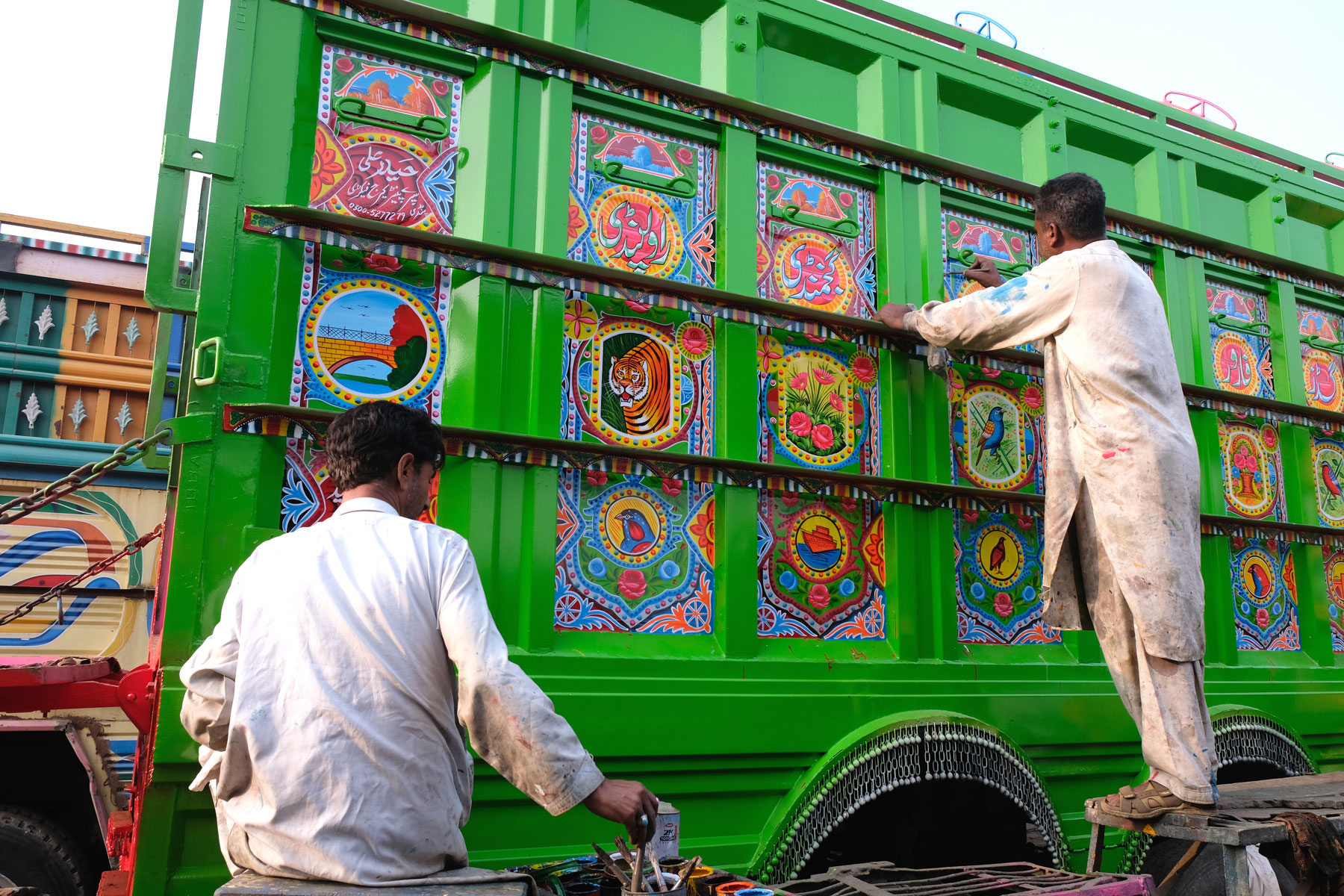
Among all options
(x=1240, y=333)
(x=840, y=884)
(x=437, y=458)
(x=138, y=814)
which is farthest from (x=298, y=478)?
(x=1240, y=333)

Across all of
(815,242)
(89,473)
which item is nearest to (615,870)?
(89,473)

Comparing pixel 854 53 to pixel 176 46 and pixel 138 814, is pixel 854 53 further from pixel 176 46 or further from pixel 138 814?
pixel 138 814

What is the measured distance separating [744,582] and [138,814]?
1516 millimetres

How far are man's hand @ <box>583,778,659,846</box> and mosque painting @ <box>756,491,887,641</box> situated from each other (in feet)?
3.62

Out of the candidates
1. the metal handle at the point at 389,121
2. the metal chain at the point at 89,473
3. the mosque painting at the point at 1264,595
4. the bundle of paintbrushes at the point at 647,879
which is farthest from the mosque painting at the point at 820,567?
the mosque painting at the point at 1264,595

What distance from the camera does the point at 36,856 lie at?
345cm

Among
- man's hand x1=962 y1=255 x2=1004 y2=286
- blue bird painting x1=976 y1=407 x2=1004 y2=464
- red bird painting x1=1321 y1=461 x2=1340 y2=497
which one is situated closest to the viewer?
man's hand x1=962 y1=255 x2=1004 y2=286

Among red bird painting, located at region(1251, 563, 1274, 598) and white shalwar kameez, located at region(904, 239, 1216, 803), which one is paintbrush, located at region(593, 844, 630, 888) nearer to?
white shalwar kameez, located at region(904, 239, 1216, 803)

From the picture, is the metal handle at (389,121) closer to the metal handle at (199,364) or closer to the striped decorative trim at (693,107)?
the striped decorative trim at (693,107)

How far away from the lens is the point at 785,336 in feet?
9.65

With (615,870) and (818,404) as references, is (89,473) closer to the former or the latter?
(615,870)

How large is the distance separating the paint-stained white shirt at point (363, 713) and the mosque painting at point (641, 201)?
1.28 meters

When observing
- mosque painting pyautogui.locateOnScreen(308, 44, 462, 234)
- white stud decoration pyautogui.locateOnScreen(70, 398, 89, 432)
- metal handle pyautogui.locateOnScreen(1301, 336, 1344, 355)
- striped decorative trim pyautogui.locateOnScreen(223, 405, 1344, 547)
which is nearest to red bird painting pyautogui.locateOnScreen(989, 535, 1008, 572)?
striped decorative trim pyautogui.locateOnScreen(223, 405, 1344, 547)

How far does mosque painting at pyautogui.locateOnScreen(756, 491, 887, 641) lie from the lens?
2.79 metres
